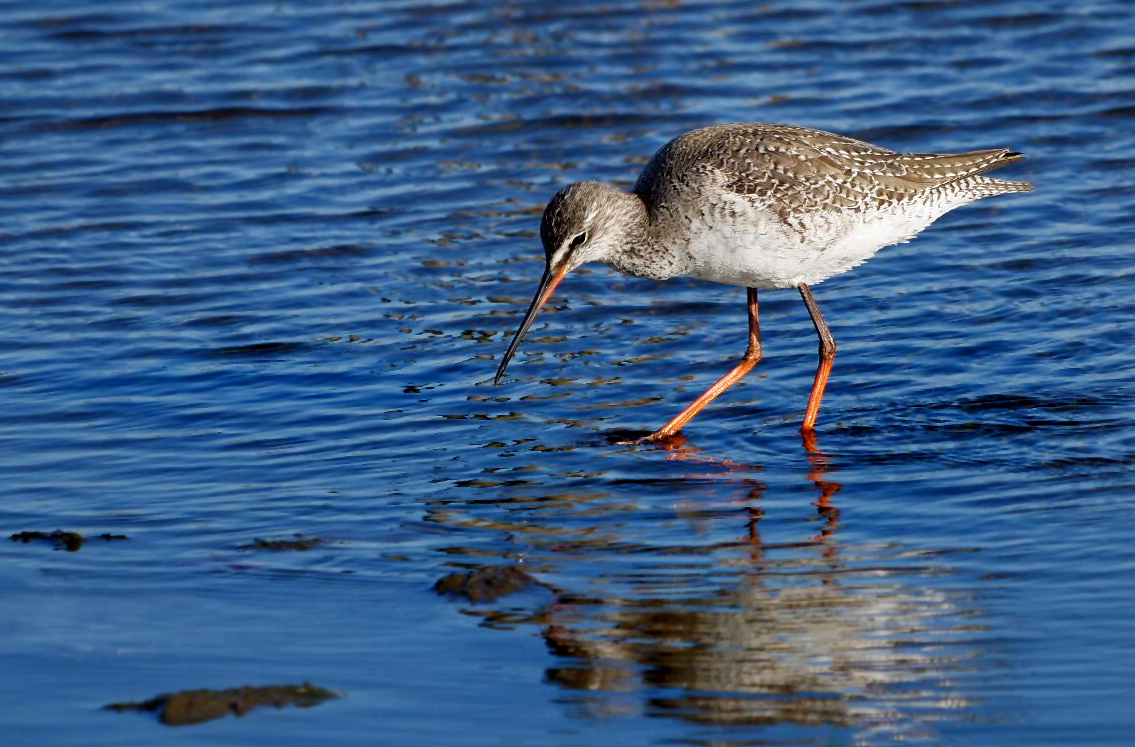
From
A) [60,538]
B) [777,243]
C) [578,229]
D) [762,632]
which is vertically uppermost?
[578,229]

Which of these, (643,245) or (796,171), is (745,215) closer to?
(796,171)

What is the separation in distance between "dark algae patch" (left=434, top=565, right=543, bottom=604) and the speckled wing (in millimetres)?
2935

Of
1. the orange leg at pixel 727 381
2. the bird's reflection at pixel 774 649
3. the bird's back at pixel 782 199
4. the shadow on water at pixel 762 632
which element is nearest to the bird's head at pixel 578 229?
the bird's back at pixel 782 199

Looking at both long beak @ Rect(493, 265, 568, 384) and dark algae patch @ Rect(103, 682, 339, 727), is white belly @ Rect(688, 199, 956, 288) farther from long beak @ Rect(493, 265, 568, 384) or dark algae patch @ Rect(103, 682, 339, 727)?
dark algae patch @ Rect(103, 682, 339, 727)

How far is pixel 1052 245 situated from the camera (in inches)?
473

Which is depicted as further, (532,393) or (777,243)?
(532,393)

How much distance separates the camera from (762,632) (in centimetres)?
648

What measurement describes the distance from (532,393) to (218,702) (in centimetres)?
433

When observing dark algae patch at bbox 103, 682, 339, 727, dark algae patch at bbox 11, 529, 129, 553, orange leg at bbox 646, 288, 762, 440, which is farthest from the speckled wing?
dark algae patch at bbox 103, 682, 339, 727

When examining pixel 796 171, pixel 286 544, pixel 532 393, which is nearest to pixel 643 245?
pixel 796 171

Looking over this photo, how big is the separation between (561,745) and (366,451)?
3604 millimetres

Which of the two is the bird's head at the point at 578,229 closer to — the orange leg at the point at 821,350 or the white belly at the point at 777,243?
the white belly at the point at 777,243

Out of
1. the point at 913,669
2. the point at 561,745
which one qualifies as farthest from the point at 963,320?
the point at 561,745

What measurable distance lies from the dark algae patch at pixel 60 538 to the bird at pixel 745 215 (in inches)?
97.4
